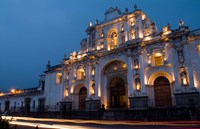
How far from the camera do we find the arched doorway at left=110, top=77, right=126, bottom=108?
1202 inches

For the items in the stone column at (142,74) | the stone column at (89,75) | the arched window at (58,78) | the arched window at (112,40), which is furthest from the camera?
the arched window at (58,78)

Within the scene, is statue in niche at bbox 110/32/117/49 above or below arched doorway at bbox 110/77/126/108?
above

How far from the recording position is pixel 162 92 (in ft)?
86.4

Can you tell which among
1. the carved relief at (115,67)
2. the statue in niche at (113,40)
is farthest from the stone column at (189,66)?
the statue in niche at (113,40)

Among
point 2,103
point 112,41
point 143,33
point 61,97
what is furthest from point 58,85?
point 2,103

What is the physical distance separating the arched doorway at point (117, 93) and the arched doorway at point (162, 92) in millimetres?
5823

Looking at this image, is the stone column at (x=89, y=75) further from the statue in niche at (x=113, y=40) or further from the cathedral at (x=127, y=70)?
the statue in niche at (x=113, y=40)

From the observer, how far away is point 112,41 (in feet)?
112

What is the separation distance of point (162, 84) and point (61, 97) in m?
21.2

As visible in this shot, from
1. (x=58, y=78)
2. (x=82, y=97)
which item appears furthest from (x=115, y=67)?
(x=58, y=78)

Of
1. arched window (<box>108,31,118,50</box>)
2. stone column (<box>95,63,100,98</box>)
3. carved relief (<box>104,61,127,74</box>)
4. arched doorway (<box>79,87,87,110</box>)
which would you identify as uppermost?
arched window (<box>108,31,118,50</box>)

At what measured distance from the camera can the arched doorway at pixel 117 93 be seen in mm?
30531

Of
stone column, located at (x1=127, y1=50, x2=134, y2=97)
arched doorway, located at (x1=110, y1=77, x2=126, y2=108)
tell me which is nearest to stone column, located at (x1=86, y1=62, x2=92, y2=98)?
arched doorway, located at (x1=110, y1=77, x2=126, y2=108)

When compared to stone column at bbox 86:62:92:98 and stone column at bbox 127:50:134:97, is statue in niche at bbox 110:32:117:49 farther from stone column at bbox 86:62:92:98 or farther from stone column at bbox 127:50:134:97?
stone column at bbox 86:62:92:98
